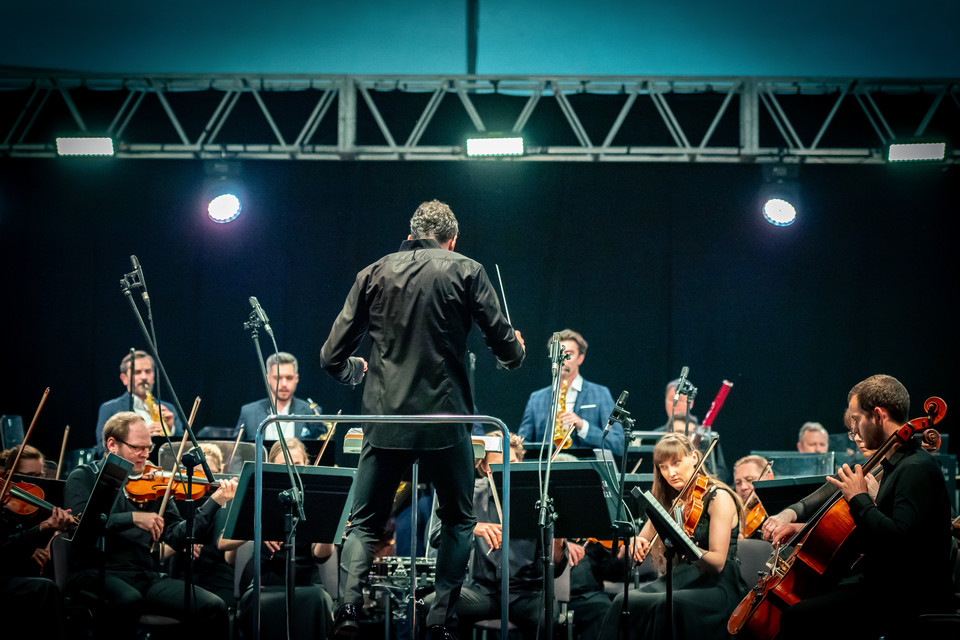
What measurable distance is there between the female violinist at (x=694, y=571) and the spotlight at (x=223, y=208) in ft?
17.1

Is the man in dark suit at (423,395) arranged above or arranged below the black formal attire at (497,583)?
above

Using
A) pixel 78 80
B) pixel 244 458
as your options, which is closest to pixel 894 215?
pixel 244 458

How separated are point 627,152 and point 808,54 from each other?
1757mm

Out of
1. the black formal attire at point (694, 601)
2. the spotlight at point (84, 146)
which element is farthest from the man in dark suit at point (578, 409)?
the spotlight at point (84, 146)

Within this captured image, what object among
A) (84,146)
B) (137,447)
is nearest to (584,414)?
(137,447)

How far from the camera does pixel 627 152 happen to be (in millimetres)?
8430

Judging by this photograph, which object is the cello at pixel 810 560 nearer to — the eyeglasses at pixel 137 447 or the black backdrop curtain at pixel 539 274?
the eyeglasses at pixel 137 447

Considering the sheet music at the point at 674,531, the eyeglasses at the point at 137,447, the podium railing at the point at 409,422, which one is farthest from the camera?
the eyeglasses at the point at 137,447

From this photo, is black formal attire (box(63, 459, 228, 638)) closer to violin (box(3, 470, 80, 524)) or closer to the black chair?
violin (box(3, 470, 80, 524))

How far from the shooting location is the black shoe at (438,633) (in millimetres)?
3777

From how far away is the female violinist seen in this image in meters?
4.89

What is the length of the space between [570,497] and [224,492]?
1952mm

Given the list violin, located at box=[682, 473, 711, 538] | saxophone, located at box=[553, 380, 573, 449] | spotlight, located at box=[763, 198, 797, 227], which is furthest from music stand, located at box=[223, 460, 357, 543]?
spotlight, located at box=[763, 198, 797, 227]

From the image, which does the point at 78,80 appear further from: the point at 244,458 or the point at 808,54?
the point at 808,54
